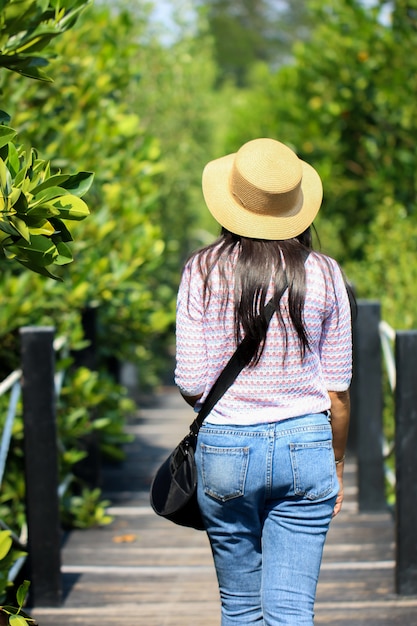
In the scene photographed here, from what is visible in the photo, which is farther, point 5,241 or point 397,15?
point 397,15

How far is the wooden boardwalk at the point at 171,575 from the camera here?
3787 mm

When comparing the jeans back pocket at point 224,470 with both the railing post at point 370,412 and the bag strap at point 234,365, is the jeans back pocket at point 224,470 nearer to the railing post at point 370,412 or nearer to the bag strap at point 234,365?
the bag strap at point 234,365

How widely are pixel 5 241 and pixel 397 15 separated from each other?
19.8 feet

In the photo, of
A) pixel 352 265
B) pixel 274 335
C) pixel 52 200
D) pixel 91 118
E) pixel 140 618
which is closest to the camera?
pixel 52 200

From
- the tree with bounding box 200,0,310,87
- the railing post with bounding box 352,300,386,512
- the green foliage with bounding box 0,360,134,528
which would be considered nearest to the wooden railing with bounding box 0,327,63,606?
the green foliage with bounding box 0,360,134,528

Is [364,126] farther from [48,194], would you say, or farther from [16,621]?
[16,621]

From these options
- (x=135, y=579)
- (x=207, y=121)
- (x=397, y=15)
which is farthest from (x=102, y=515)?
(x=207, y=121)

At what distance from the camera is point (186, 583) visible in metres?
4.19

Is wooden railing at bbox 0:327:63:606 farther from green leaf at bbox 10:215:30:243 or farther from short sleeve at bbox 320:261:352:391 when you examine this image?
green leaf at bbox 10:215:30:243

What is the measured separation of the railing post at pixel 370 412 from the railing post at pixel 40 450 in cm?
188

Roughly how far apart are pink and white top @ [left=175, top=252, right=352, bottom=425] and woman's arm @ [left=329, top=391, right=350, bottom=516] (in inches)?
2.8

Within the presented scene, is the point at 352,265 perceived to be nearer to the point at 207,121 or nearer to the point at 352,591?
the point at 352,591

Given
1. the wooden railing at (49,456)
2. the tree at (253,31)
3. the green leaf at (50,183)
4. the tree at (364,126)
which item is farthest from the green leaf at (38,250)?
the tree at (253,31)

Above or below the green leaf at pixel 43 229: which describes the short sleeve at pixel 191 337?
below
